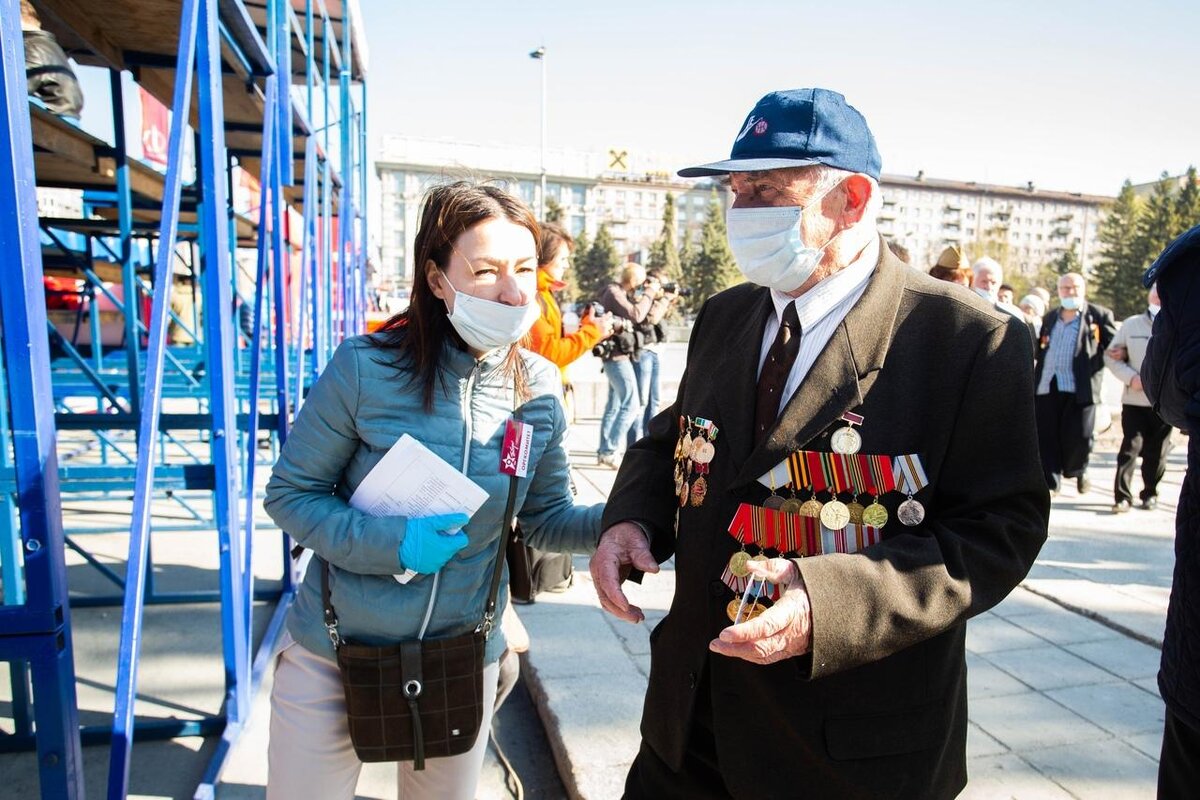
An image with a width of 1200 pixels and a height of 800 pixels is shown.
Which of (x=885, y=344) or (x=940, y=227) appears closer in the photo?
(x=885, y=344)

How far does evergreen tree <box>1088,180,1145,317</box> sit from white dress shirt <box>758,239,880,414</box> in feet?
183

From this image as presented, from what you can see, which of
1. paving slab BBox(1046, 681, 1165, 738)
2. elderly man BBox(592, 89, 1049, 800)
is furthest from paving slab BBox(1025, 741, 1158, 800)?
elderly man BBox(592, 89, 1049, 800)

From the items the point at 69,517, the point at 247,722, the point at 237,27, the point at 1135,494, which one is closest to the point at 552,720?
the point at 247,722

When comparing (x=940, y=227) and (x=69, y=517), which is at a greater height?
(x=940, y=227)

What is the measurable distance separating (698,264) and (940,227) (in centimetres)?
5846

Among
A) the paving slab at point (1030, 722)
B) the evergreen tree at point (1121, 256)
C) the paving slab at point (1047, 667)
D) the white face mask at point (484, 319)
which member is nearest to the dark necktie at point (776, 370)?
the white face mask at point (484, 319)

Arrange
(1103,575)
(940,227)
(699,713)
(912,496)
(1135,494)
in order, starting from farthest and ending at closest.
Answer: (940,227)
(1135,494)
(1103,575)
(699,713)
(912,496)

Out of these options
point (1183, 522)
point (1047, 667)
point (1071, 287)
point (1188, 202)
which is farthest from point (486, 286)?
point (1188, 202)

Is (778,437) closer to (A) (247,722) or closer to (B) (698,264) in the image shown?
(A) (247,722)

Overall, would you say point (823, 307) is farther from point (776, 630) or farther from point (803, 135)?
point (776, 630)

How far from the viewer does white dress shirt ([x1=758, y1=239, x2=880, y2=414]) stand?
61.2 inches

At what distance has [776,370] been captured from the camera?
158 cm

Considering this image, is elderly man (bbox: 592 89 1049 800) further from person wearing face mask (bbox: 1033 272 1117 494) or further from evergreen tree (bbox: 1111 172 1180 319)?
evergreen tree (bbox: 1111 172 1180 319)

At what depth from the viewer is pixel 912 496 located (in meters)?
1.40
